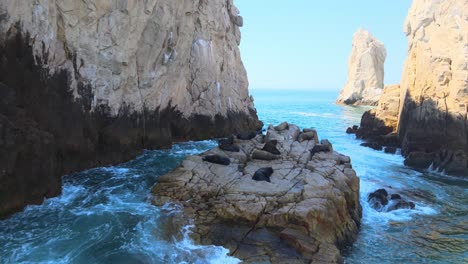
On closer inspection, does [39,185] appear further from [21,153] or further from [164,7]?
[164,7]

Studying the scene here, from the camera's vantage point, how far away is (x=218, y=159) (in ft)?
55.5

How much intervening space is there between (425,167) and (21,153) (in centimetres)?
2387

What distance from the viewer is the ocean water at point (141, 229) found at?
Answer: 419 inches

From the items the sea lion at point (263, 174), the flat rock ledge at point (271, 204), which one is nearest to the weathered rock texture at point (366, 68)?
the flat rock ledge at point (271, 204)

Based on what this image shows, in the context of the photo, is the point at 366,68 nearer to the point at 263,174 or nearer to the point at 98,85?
the point at 98,85

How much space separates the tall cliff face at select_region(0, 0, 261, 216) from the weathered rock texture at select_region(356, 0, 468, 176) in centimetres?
1495

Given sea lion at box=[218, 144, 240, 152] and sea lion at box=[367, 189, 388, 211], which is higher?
sea lion at box=[218, 144, 240, 152]

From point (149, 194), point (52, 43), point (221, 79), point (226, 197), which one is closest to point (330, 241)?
point (226, 197)

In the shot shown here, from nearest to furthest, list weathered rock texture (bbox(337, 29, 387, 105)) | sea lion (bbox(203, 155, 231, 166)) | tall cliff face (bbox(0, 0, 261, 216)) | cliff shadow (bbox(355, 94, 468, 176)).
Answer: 1. tall cliff face (bbox(0, 0, 261, 216))
2. sea lion (bbox(203, 155, 231, 166))
3. cliff shadow (bbox(355, 94, 468, 176))
4. weathered rock texture (bbox(337, 29, 387, 105))

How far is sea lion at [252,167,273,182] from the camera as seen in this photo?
14695mm

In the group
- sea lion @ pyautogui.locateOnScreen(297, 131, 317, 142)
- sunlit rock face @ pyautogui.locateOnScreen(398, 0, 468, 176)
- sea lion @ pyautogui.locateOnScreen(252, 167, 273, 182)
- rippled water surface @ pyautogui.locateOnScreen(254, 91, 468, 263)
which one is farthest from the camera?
sunlit rock face @ pyautogui.locateOnScreen(398, 0, 468, 176)

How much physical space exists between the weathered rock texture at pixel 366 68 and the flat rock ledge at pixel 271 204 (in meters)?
80.0

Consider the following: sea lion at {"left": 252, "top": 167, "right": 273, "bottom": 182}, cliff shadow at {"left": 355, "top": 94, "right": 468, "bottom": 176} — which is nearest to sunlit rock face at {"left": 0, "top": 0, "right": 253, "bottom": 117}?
sea lion at {"left": 252, "top": 167, "right": 273, "bottom": 182}

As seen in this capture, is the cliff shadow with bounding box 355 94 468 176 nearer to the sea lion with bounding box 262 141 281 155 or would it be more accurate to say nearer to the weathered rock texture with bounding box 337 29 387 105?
the sea lion with bounding box 262 141 281 155
